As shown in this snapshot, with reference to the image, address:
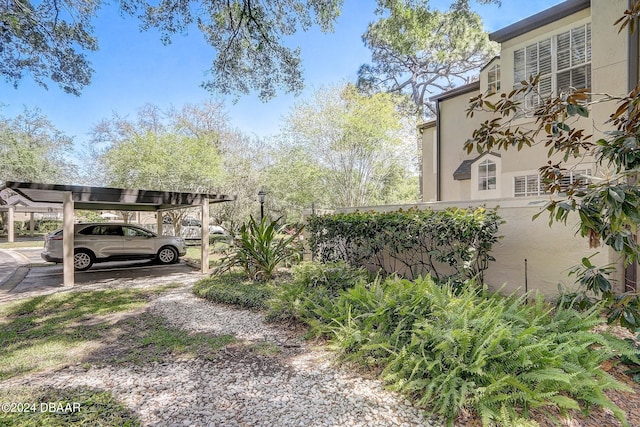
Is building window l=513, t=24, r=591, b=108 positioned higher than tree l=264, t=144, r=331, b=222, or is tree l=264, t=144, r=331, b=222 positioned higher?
building window l=513, t=24, r=591, b=108

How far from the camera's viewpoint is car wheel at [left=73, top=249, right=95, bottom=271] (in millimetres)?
9375

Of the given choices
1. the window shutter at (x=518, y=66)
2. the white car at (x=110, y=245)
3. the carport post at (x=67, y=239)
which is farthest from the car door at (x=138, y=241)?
the window shutter at (x=518, y=66)

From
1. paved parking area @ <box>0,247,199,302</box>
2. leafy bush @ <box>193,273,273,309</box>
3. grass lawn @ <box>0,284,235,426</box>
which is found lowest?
paved parking area @ <box>0,247,199,302</box>

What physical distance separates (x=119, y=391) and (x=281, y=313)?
2201mm

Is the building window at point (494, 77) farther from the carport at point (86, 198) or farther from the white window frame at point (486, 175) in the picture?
the carport at point (86, 198)

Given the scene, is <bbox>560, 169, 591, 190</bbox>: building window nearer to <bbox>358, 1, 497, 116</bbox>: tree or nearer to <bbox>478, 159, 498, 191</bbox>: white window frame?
<bbox>478, 159, 498, 191</bbox>: white window frame

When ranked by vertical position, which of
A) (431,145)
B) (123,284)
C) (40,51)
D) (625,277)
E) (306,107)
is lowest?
(123,284)

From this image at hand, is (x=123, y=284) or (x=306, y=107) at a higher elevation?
(x=306, y=107)

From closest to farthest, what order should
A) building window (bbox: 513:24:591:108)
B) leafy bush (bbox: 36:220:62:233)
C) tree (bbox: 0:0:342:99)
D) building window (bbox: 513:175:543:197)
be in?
tree (bbox: 0:0:342:99) < building window (bbox: 513:24:591:108) < building window (bbox: 513:175:543:197) < leafy bush (bbox: 36:220:62:233)

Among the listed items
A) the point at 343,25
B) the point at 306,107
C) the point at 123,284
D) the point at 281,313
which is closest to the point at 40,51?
the point at 123,284

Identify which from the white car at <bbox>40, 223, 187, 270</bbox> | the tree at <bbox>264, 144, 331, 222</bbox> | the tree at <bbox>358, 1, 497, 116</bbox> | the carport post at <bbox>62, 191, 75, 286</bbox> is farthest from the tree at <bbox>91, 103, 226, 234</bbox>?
the tree at <bbox>358, 1, 497, 116</bbox>

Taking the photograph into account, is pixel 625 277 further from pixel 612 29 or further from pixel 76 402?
pixel 76 402

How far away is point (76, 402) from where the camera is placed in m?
2.52

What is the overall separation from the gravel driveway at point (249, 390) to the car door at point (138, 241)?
7771 millimetres
